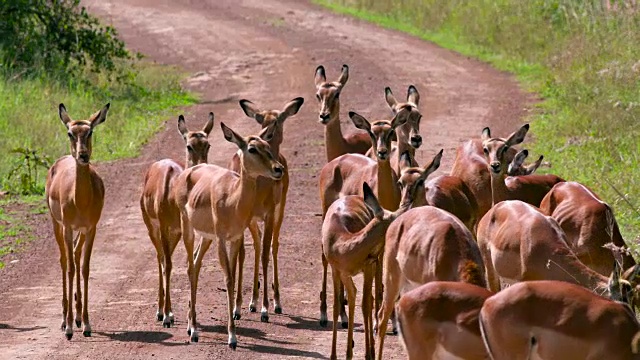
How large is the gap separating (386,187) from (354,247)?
189cm

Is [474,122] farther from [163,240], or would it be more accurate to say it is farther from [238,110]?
[163,240]

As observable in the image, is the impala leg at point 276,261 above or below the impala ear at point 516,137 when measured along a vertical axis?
below

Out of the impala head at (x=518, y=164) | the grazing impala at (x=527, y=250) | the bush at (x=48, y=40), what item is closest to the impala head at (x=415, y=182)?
the grazing impala at (x=527, y=250)

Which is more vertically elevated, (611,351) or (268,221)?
(611,351)

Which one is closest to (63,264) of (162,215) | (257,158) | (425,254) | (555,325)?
(162,215)

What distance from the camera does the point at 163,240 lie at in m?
11.9

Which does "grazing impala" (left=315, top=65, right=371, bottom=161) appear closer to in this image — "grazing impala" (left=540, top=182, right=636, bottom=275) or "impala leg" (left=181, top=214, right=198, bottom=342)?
"impala leg" (left=181, top=214, right=198, bottom=342)

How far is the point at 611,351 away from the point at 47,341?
18.2ft

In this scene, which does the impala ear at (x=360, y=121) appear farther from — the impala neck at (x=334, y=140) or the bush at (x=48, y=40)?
the bush at (x=48, y=40)

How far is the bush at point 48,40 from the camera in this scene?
869 inches

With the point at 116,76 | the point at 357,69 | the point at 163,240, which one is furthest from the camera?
the point at 357,69

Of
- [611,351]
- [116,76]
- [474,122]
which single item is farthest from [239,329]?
[116,76]

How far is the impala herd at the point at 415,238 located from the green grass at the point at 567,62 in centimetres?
107

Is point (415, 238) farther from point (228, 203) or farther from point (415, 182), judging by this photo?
point (228, 203)
